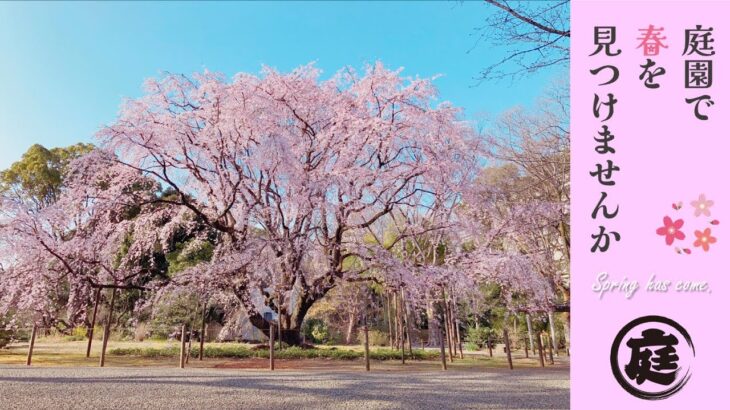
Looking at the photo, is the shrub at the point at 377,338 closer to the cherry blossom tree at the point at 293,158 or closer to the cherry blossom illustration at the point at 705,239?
the cherry blossom tree at the point at 293,158

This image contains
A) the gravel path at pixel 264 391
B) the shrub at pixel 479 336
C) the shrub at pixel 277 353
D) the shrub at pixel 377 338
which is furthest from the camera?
the shrub at pixel 377 338

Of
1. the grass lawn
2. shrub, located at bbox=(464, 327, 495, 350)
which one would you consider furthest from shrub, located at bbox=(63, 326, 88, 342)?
shrub, located at bbox=(464, 327, 495, 350)

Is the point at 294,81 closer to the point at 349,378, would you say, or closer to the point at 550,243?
the point at 349,378

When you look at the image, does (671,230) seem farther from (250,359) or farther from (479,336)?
(479,336)

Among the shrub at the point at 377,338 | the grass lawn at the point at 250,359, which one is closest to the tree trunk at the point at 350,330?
the shrub at the point at 377,338

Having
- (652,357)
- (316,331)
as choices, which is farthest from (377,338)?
(652,357)

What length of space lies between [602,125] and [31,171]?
24.3m

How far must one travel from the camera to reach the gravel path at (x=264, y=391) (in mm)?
5422

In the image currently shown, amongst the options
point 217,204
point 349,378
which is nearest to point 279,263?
point 217,204

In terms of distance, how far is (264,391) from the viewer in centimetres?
620

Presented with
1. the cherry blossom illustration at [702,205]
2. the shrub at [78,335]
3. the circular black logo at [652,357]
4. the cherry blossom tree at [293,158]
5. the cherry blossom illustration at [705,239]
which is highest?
the cherry blossom tree at [293,158]

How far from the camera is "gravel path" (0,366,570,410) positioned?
5422 millimetres

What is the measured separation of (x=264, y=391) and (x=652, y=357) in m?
4.74

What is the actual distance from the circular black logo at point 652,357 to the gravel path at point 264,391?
9.29 ft
